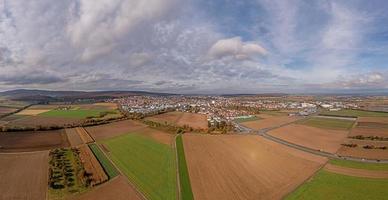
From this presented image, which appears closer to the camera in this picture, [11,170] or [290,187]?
[290,187]

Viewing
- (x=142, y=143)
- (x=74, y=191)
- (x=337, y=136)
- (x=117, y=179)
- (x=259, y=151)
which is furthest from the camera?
(x=337, y=136)

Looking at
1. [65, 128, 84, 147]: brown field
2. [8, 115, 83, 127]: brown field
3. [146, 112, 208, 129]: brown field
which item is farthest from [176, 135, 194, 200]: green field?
[8, 115, 83, 127]: brown field

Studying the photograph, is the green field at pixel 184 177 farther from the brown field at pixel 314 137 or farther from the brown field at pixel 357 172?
the brown field at pixel 314 137

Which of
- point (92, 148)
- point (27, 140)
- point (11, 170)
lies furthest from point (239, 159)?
point (27, 140)

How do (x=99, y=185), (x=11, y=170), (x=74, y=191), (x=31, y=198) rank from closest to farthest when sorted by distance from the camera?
(x=31, y=198) → (x=74, y=191) → (x=99, y=185) → (x=11, y=170)

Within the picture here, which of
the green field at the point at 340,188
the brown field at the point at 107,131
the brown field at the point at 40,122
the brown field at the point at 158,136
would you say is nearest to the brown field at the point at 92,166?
the brown field at the point at 107,131

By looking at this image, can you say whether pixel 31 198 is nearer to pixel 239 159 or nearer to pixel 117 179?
pixel 117 179

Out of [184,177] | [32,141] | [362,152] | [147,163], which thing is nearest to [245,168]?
[184,177]
